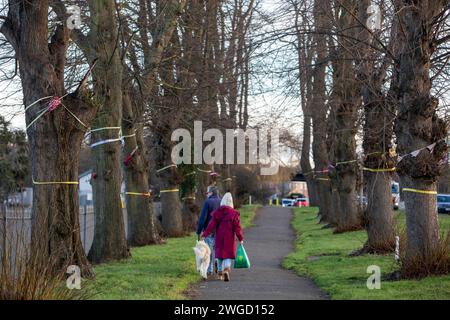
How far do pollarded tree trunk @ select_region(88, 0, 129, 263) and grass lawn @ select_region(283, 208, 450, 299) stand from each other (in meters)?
4.13

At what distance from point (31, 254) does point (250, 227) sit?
29.6 m

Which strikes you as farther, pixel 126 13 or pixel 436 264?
pixel 126 13

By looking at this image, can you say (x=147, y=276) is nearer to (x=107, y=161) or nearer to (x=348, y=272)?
(x=348, y=272)

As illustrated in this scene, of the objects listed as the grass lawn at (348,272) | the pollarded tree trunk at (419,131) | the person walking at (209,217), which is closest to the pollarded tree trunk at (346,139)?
the grass lawn at (348,272)

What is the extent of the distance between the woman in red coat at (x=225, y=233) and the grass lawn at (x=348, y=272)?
1.71 m

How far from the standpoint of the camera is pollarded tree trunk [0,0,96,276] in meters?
13.4

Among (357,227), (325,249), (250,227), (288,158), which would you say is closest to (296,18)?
(325,249)

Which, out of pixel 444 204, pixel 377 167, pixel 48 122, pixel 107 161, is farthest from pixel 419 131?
pixel 444 204

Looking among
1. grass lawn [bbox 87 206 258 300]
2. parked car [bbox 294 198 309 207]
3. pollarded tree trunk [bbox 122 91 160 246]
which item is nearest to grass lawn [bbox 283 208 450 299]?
grass lawn [bbox 87 206 258 300]

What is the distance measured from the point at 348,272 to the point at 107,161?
19.7ft

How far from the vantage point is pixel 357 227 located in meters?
28.8

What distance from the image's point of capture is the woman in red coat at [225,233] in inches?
600

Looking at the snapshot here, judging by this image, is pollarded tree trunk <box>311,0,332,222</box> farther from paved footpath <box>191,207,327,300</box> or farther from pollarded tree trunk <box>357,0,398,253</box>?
paved footpath <box>191,207,327,300</box>
